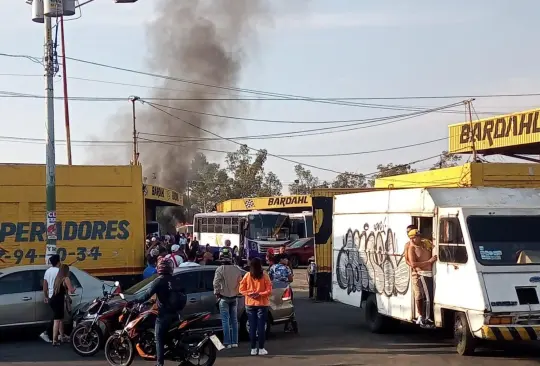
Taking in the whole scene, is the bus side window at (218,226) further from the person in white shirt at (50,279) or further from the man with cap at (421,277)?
the man with cap at (421,277)

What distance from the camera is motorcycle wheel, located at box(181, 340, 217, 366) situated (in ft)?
34.8

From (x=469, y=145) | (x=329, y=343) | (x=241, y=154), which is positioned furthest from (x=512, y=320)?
(x=241, y=154)

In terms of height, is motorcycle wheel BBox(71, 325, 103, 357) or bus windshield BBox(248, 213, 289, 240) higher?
bus windshield BBox(248, 213, 289, 240)

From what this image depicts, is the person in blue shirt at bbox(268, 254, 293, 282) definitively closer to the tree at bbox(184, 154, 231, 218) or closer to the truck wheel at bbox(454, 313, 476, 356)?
the truck wheel at bbox(454, 313, 476, 356)

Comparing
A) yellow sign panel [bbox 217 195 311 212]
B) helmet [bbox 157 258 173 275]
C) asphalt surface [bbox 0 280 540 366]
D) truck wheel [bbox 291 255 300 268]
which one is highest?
yellow sign panel [bbox 217 195 311 212]

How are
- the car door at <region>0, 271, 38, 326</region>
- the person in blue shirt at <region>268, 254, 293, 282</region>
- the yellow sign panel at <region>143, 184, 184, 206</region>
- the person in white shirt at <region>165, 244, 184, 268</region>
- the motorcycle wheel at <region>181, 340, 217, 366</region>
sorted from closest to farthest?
the motorcycle wheel at <region>181, 340, 217, 366</region>, the car door at <region>0, 271, 38, 326</region>, the person in blue shirt at <region>268, 254, 293, 282</region>, the person in white shirt at <region>165, 244, 184, 268</region>, the yellow sign panel at <region>143, 184, 184, 206</region>

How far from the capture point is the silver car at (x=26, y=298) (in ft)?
46.2

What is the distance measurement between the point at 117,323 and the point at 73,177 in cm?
780

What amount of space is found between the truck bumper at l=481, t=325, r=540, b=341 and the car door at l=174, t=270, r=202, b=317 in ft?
16.7

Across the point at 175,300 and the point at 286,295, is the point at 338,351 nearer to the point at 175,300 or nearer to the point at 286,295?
the point at 286,295

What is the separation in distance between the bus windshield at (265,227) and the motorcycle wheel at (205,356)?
94.9 feet

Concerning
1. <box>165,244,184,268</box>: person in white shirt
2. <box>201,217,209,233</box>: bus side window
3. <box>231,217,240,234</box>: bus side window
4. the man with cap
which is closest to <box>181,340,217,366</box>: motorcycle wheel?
the man with cap

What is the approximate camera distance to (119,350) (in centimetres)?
1096

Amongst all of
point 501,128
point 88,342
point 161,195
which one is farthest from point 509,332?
point 161,195
